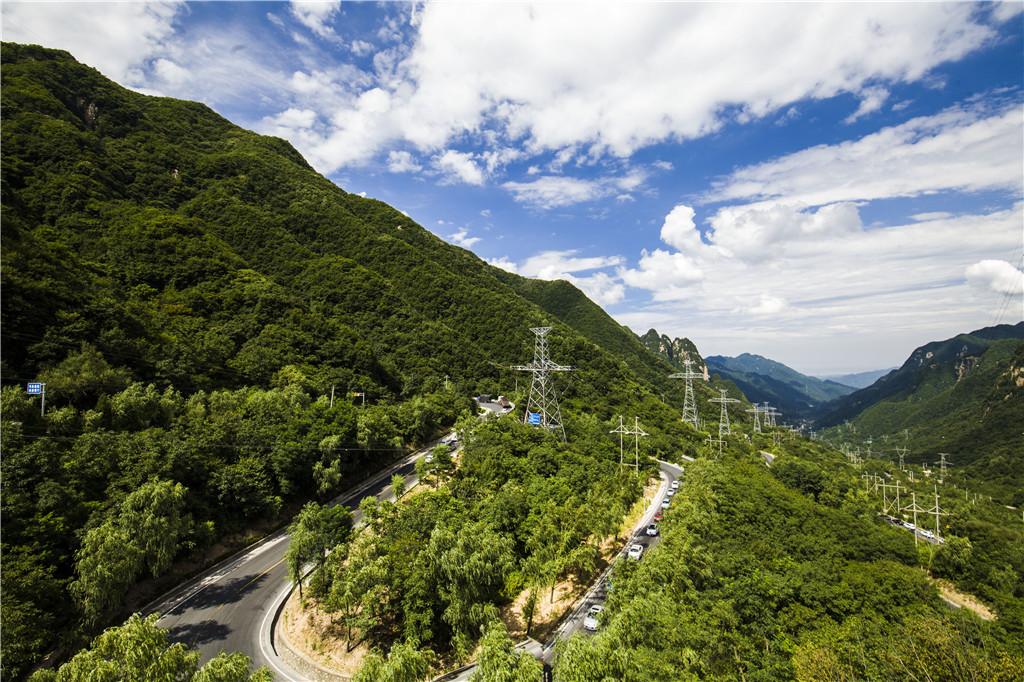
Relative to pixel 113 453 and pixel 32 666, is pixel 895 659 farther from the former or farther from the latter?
pixel 113 453

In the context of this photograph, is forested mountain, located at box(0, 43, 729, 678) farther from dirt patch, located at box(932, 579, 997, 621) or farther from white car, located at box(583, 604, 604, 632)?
dirt patch, located at box(932, 579, 997, 621)

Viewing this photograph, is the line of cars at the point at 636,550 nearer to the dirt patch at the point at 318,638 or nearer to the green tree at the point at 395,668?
the green tree at the point at 395,668

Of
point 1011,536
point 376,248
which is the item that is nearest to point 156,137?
point 376,248

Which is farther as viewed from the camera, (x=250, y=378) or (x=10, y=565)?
(x=250, y=378)

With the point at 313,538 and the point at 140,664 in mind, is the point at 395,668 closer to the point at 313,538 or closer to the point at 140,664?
the point at 140,664

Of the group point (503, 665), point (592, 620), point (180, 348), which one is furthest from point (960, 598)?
point (180, 348)
